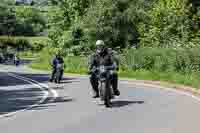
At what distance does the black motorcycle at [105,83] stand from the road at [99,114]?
0.29 m

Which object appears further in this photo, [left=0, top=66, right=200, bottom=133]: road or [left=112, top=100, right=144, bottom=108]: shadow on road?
[left=112, top=100, right=144, bottom=108]: shadow on road

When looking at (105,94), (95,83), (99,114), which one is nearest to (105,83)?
(105,94)

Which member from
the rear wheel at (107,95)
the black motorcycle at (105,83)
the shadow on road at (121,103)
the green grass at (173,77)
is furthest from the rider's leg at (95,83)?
the green grass at (173,77)

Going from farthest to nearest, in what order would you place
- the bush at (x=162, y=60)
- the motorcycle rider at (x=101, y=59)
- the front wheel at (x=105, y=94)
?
the bush at (x=162, y=60) < the motorcycle rider at (x=101, y=59) < the front wheel at (x=105, y=94)

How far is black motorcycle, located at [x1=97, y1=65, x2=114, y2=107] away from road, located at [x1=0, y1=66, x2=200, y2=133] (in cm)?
29

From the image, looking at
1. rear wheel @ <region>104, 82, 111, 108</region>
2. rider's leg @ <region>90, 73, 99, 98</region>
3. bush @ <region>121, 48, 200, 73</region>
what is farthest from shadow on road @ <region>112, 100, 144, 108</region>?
bush @ <region>121, 48, 200, 73</region>

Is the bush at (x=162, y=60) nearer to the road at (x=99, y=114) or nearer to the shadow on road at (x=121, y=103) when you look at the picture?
the road at (x=99, y=114)

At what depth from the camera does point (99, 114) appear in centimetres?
1555

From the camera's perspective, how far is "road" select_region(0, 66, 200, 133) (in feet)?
42.5

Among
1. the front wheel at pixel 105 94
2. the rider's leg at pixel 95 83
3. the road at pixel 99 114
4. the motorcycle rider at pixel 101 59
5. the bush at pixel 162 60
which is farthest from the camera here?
the bush at pixel 162 60

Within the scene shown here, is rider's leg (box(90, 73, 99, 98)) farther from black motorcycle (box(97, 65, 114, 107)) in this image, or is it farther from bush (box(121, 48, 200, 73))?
bush (box(121, 48, 200, 73))

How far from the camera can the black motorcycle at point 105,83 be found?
56.5 ft

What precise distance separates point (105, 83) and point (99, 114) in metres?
1.90

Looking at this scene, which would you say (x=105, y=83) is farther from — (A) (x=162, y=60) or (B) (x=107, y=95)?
(A) (x=162, y=60)
